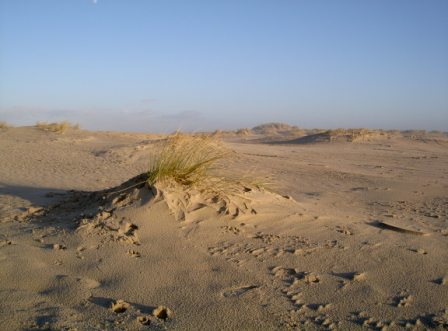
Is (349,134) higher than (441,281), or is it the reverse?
(349,134)

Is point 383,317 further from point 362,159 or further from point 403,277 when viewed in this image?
point 362,159

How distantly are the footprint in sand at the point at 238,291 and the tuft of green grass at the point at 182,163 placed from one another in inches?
68.5

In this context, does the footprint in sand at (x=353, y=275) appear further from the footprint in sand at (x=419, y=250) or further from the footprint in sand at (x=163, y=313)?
the footprint in sand at (x=163, y=313)

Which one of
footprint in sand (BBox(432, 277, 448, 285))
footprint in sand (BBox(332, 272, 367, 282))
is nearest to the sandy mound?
footprint in sand (BBox(332, 272, 367, 282))

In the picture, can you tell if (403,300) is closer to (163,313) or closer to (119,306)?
(163,313)

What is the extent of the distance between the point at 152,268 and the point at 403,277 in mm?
1926

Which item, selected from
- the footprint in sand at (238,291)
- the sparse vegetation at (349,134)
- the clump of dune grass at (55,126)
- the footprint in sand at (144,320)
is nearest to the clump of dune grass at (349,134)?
the sparse vegetation at (349,134)

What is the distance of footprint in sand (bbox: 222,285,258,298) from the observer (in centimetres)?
277

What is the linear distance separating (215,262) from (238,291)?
468 mm

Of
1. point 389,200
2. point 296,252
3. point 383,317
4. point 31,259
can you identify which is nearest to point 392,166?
point 389,200

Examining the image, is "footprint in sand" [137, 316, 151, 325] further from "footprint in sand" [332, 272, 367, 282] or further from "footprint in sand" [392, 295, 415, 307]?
"footprint in sand" [392, 295, 415, 307]

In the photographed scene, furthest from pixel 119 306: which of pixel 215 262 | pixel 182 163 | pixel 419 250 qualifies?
pixel 419 250

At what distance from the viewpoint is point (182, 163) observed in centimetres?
447

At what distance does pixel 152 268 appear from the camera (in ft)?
10.2
